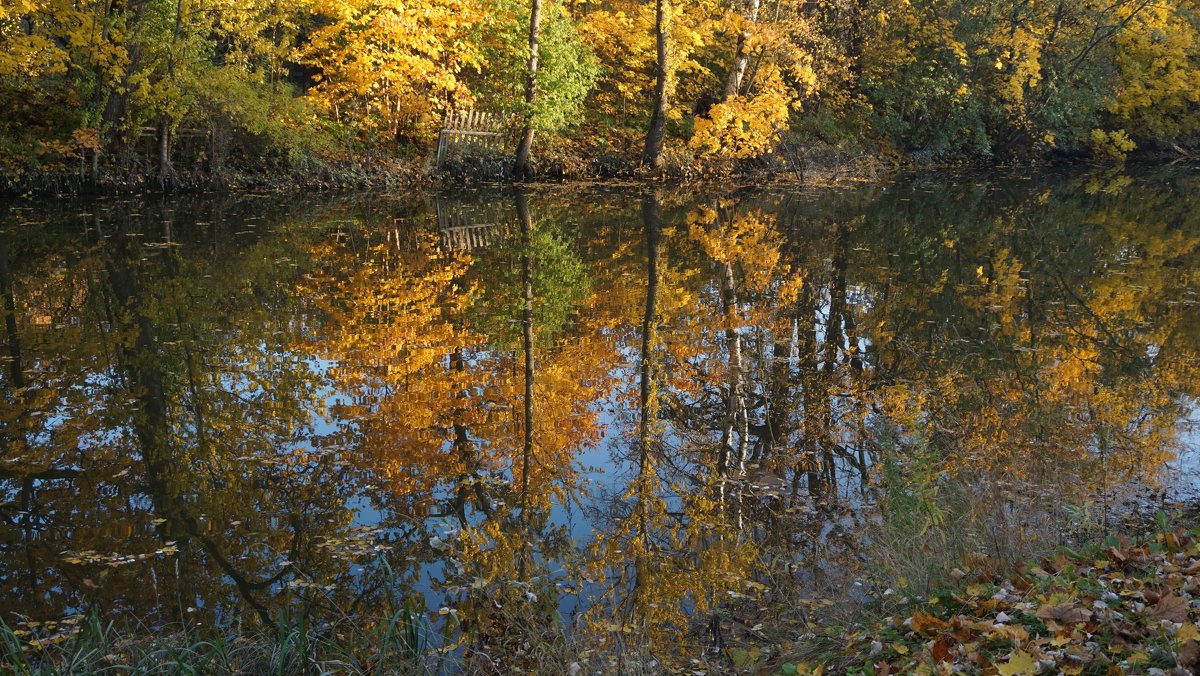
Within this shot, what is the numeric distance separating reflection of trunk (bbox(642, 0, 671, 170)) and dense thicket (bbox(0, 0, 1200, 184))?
8cm

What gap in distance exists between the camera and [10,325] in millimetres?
9883

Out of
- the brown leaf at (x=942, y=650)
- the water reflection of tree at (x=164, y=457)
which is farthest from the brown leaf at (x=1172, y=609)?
the water reflection of tree at (x=164, y=457)

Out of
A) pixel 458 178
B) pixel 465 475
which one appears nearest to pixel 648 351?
pixel 465 475

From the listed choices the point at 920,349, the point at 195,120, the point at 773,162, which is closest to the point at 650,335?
the point at 920,349

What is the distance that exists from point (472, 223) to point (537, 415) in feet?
36.4

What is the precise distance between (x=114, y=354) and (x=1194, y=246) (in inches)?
686

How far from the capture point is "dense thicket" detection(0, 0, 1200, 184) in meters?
20.0

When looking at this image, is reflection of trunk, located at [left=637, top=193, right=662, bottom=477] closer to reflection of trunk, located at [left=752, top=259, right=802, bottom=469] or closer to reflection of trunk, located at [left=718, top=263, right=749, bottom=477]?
reflection of trunk, located at [left=718, top=263, right=749, bottom=477]

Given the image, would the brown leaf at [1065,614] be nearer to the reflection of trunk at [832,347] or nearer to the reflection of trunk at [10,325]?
the reflection of trunk at [832,347]

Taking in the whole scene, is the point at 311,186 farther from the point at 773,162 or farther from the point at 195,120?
the point at 773,162

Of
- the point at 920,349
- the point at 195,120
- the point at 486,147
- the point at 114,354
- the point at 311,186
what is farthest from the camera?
the point at 486,147

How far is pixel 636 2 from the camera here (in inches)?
1167

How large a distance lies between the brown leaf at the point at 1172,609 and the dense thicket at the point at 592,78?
2002 centimetres

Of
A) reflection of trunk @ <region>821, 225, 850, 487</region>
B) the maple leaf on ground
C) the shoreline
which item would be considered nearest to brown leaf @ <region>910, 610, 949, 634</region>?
the maple leaf on ground
